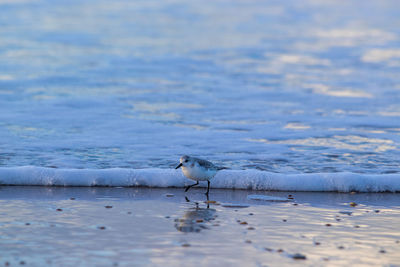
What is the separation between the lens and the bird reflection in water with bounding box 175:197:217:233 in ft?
20.5

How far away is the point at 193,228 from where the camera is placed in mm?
6242

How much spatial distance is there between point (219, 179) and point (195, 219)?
1.86m

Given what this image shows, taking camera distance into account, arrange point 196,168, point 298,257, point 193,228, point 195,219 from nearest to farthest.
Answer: point 298,257, point 193,228, point 195,219, point 196,168

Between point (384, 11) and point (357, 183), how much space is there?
30520mm

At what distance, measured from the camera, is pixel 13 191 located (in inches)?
308

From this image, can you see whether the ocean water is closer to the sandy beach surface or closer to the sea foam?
the sea foam

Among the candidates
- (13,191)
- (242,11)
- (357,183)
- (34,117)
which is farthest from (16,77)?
(242,11)

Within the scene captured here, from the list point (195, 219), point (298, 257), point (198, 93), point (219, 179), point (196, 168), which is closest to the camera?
point (298, 257)

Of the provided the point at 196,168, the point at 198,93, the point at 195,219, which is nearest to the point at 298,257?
the point at 195,219

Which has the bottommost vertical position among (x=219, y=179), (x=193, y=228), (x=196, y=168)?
(x=193, y=228)

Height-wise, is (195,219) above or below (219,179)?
below

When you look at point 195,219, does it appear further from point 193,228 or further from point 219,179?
point 219,179

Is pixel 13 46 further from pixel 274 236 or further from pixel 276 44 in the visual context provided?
pixel 274 236

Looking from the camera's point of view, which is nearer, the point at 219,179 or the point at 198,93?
the point at 219,179
